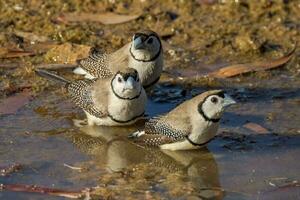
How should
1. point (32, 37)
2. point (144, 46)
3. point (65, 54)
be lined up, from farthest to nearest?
1. point (32, 37)
2. point (65, 54)
3. point (144, 46)

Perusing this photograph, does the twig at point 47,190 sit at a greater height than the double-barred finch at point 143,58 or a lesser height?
lesser

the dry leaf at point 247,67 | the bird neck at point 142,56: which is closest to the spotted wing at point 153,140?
the bird neck at point 142,56

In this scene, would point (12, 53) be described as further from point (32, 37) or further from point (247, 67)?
point (247, 67)

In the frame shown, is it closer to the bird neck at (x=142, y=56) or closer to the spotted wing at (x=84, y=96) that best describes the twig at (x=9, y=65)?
the spotted wing at (x=84, y=96)

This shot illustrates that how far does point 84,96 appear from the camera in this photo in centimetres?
1002

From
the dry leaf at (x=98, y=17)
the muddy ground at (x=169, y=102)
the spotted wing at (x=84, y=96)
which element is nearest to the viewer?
the muddy ground at (x=169, y=102)

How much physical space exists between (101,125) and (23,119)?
850 mm

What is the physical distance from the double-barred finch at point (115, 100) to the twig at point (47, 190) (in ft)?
5.55

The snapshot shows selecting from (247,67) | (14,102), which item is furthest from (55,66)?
(247,67)

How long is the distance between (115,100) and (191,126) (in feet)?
3.41

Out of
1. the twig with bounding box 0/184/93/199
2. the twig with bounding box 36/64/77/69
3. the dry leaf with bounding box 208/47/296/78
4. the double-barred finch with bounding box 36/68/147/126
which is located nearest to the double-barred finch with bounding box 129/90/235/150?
the double-barred finch with bounding box 36/68/147/126

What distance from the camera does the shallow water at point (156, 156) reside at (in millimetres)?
8258

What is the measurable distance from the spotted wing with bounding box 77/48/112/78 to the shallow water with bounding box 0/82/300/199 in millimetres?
591

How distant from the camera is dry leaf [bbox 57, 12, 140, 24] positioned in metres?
12.8
